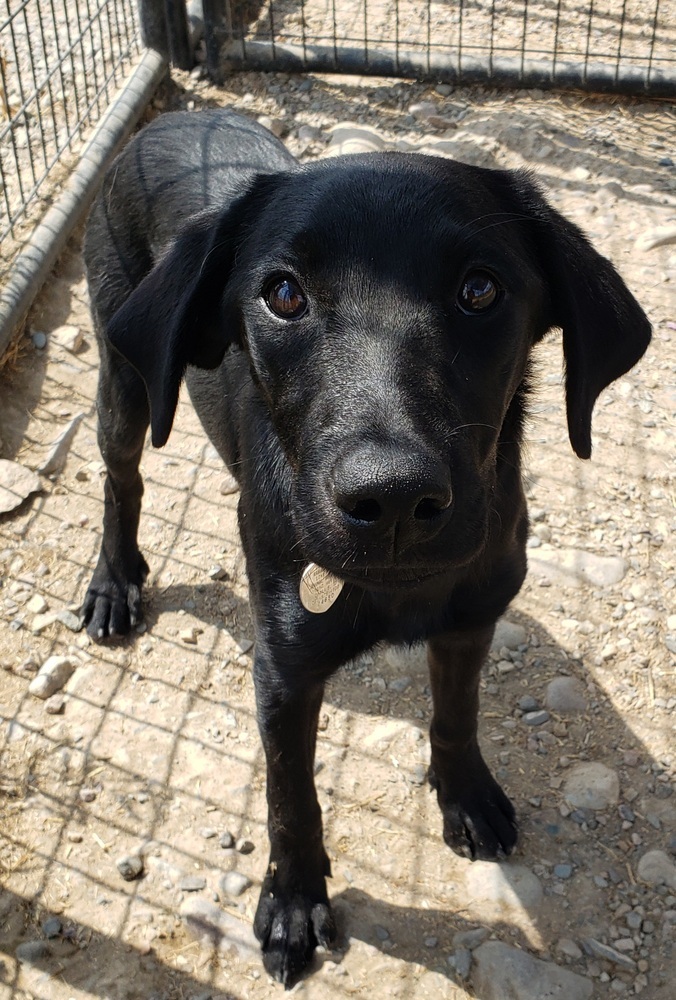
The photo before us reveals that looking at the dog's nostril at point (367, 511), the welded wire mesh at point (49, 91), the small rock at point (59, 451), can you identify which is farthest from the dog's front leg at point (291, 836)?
the welded wire mesh at point (49, 91)

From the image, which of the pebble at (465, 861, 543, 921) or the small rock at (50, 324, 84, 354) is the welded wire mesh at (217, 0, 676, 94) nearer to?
the small rock at (50, 324, 84, 354)

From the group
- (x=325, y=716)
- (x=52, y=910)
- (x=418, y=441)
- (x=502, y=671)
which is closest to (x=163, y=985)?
(x=52, y=910)

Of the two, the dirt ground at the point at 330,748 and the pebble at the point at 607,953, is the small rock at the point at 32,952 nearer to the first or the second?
the dirt ground at the point at 330,748

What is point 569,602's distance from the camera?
3787mm

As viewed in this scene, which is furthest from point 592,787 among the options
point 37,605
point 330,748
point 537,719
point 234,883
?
point 37,605

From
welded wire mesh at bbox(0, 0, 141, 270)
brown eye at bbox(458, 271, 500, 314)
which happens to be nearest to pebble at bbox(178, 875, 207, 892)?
brown eye at bbox(458, 271, 500, 314)

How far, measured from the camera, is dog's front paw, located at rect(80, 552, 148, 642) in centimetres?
380

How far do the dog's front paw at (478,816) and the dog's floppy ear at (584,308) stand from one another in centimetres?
125

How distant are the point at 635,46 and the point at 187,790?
544cm

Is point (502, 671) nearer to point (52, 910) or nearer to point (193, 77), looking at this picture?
point (52, 910)

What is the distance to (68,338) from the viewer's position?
494cm

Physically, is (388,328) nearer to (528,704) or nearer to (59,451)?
(528,704)

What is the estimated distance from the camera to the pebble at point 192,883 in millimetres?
3068

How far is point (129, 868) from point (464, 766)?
1.01 metres
